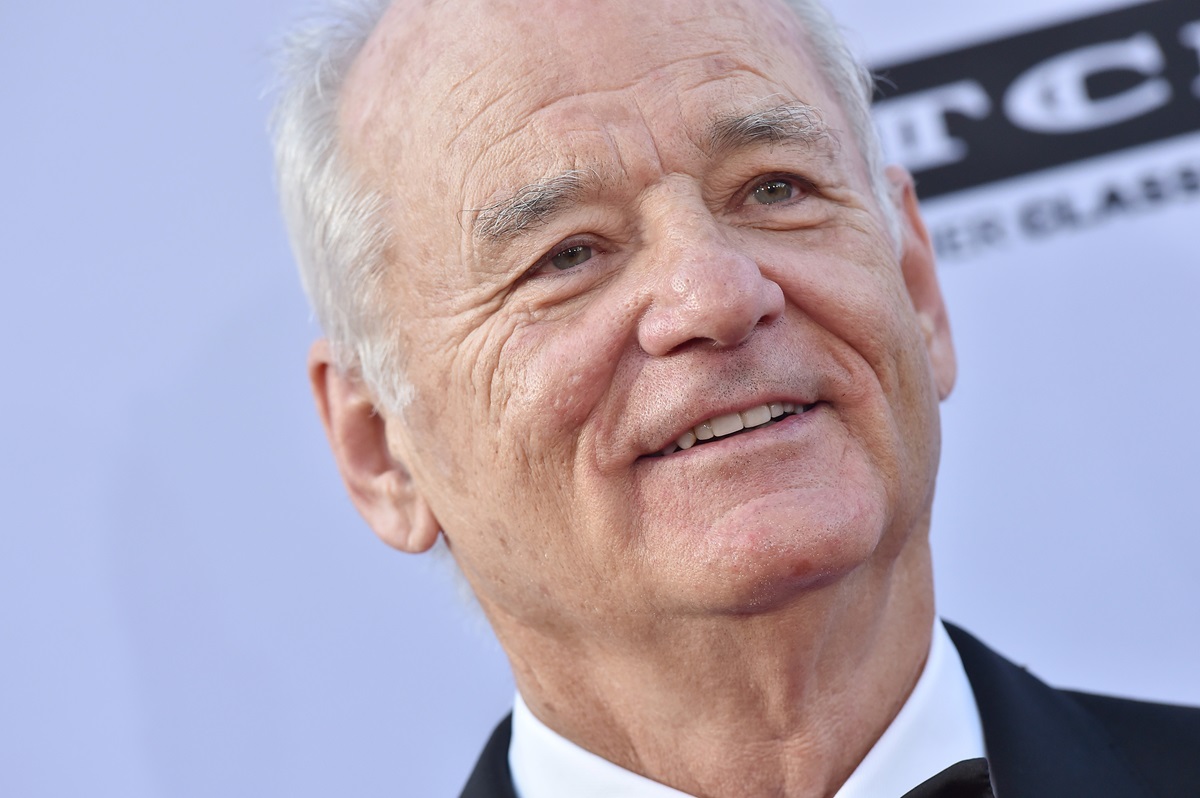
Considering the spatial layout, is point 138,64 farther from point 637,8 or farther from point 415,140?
point 637,8

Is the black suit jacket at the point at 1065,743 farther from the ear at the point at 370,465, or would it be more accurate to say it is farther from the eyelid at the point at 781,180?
the eyelid at the point at 781,180

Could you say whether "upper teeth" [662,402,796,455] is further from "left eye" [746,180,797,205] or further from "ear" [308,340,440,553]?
"ear" [308,340,440,553]

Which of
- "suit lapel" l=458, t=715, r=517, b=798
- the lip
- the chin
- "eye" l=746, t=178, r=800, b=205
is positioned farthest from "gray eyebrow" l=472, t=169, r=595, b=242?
"suit lapel" l=458, t=715, r=517, b=798

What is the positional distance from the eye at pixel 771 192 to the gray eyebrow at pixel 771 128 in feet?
0.21

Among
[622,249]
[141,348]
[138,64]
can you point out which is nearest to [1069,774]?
[622,249]

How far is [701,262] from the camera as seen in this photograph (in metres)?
1.81

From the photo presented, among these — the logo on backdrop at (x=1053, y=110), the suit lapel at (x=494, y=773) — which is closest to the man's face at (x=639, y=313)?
the suit lapel at (x=494, y=773)

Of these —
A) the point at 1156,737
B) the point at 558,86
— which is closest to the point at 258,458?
the point at 558,86

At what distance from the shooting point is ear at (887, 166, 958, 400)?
228 centimetres

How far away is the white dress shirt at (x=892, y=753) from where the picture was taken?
1948 mm

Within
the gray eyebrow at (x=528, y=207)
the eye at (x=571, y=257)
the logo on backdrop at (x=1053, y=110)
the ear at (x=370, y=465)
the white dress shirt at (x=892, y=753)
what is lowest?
the white dress shirt at (x=892, y=753)

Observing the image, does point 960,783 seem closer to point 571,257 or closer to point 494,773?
point 494,773

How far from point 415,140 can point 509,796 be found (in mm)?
1134

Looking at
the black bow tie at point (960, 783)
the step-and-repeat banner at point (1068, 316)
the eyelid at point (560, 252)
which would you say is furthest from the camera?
the step-and-repeat banner at point (1068, 316)
